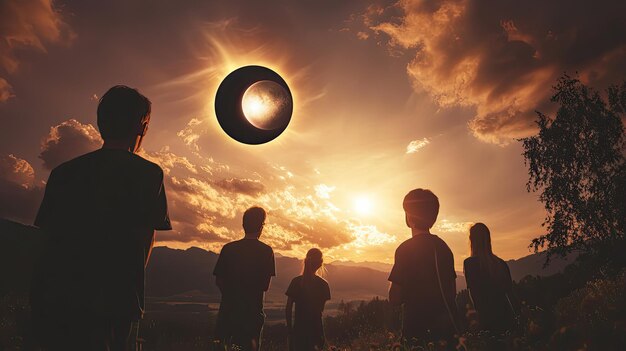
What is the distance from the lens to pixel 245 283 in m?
4.21

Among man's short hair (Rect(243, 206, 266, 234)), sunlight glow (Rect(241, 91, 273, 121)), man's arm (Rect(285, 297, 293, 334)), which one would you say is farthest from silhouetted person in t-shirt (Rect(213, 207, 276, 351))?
sunlight glow (Rect(241, 91, 273, 121))

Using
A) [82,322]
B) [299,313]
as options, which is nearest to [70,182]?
[82,322]

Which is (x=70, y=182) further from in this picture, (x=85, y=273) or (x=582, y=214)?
(x=582, y=214)

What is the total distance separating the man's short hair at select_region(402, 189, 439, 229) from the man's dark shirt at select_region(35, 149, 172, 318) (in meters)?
2.26

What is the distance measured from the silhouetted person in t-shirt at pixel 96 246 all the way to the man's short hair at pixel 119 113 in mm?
84

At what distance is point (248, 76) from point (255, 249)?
7.34ft

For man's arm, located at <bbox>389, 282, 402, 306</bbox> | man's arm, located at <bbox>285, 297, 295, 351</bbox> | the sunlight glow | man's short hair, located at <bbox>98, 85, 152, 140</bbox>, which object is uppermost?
the sunlight glow

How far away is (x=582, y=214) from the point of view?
→ 22.4 meters

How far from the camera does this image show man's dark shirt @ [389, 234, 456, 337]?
10.2 feet

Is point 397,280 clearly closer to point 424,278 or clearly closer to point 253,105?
point 424,278

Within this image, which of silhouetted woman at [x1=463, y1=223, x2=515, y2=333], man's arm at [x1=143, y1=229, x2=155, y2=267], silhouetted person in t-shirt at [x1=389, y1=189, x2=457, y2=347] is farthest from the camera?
silhouetted woman at [x1=463, y1=223, x2=515, y2=333]

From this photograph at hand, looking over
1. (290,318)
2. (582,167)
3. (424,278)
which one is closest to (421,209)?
(424,278)

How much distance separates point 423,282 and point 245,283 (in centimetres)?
205

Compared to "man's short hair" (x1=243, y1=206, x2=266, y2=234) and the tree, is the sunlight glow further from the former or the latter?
the tree
